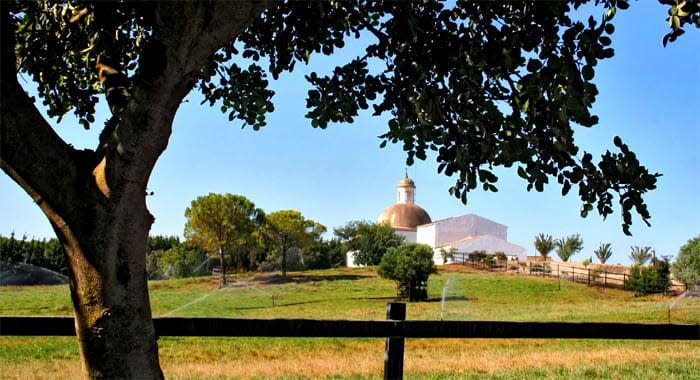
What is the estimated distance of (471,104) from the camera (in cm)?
523

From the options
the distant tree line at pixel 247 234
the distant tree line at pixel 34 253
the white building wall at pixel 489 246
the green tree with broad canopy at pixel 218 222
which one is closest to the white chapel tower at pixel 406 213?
the white building wall at pixel 489 246

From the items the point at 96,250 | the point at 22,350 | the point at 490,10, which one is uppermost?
the point at 490,10

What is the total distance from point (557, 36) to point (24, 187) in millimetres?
3973

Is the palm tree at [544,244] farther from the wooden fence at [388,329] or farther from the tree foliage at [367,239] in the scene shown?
the wooden fence at [388,329]

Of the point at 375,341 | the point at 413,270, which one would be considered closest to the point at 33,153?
the point at 375,341

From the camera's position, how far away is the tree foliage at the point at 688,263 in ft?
167

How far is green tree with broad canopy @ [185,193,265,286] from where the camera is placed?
6581 centimetres

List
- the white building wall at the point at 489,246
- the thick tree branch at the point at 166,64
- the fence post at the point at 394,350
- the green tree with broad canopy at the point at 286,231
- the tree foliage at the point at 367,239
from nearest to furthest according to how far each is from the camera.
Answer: the thick tree branch at the point at 166,64 → the fence post at the point at 394,350 → the green tree with broad canopy at the point at 286,231 → the white building wall at the point at 489,246 → the tree foliage at the point at 367,239

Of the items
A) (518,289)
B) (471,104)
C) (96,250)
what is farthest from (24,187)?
(518,289)

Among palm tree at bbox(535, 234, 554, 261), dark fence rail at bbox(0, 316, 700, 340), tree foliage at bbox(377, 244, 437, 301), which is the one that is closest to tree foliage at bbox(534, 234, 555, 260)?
palm tree at bbox(535, 234, 554, 261)

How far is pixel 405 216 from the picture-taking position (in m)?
119

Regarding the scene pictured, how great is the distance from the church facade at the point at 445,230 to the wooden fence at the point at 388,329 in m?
75.4

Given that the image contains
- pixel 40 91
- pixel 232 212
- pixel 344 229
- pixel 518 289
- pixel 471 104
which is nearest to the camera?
pixel 471 104

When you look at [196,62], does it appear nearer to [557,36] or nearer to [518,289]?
[557,36]
